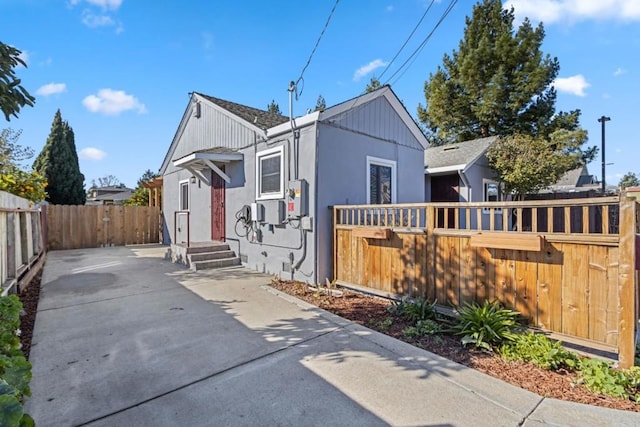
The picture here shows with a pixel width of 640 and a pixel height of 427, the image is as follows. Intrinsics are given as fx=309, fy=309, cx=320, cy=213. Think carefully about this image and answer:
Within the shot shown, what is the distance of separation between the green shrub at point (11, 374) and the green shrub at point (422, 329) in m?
3.41

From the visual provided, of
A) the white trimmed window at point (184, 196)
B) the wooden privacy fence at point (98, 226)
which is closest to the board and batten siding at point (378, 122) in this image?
the white trimmed window at point (184, 196)

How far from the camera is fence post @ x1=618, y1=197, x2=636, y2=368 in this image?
2.84 m

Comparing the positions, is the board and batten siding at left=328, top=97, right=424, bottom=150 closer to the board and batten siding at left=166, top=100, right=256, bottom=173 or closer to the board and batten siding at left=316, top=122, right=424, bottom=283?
the board and batten siding at left=316, top=122, right=424, bottom=283

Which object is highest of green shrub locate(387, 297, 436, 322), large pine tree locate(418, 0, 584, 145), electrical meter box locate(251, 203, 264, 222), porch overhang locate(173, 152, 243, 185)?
large pine tree locate(418, 0, 584, 145)

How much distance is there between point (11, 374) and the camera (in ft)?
5.30

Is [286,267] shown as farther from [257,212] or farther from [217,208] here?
[217,208]

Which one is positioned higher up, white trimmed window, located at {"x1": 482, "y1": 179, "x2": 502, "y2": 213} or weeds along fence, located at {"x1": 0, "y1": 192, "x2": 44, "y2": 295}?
white trimmed window, located at {"x1": 482, "y1": 179, "x2": 502, "y2": 213}

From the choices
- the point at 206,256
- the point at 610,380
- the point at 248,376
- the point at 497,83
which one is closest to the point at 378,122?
the point at 206,256

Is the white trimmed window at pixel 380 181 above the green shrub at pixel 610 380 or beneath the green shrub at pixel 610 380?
above

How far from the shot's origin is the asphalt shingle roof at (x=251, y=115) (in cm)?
799

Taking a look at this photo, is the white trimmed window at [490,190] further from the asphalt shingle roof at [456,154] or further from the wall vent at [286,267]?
the wall vent at [286,267]

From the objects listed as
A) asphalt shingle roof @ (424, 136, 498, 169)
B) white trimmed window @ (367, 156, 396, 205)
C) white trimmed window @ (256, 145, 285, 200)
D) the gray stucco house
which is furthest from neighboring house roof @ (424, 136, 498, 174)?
white trimmed window @ (256, 145, 285, 200)

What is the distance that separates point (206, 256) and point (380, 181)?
491 centimetres

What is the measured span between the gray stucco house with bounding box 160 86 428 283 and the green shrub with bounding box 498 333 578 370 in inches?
138
